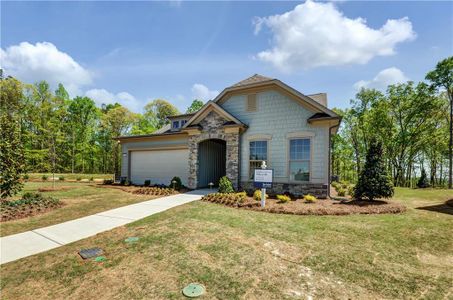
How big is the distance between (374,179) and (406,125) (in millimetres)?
21732

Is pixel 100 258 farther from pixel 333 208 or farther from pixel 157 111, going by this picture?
pixel 157 111

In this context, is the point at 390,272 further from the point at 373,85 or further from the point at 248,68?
the point at 373,85

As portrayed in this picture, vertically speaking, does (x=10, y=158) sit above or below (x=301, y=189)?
above

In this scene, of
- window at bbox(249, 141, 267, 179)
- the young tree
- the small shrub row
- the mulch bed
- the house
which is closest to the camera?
the mulch bed

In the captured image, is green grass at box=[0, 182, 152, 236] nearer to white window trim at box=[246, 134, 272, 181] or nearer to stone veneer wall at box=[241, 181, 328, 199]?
white window trim at box=[246, 134, 272, 181]

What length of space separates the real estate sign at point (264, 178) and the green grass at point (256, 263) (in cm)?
248

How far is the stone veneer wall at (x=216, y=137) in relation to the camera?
40.5 feet

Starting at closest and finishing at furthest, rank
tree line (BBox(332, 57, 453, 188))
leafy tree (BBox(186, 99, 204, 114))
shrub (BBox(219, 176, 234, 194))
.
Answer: shrub (BBox(219, 176, 234, 194)) < tree line (BBox(332, 57, 453, 188)) < leafy tree (BBox(186, 99, 204, 114))

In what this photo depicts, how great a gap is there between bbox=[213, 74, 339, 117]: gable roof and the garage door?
517cm

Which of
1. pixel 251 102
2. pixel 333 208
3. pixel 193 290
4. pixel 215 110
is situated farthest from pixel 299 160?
pixel 193 290

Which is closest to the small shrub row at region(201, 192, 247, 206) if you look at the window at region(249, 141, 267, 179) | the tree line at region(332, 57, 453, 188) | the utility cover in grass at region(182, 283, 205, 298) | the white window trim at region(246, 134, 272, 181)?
the window at region(249, 141, 267, 179)

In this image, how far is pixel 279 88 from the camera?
37.9ft

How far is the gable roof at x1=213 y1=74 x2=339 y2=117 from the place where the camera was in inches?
412

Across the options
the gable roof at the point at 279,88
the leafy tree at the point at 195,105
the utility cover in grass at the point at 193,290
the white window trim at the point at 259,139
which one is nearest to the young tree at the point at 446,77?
the gable roof at the point at 279,88
